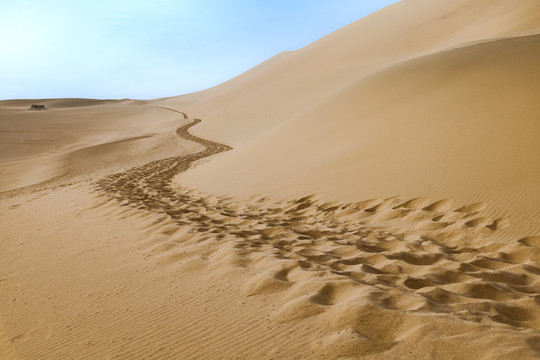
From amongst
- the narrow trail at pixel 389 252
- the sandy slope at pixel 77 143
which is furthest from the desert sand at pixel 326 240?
the sandy slope at pixel 77 143

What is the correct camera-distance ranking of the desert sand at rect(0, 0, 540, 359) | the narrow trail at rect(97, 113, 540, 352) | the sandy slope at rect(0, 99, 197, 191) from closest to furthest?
the desert sand at rect(0, 0, 540, 359), the narrow trail at rect(97, 113, 540, 352), the sandy slope at rect(0, 99, 197, 191)

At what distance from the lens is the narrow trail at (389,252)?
3604mm

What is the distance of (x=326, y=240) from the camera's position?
5594 mm

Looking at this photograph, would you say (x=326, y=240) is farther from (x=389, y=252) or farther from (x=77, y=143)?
(x=77, y=143)

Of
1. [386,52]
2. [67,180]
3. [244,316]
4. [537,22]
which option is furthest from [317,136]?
[386,52]

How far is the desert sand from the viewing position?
130 inches

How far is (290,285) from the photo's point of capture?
13.4 feet

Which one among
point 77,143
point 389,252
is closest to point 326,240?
point 389,252

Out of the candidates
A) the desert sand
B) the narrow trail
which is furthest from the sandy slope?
the narrow trail

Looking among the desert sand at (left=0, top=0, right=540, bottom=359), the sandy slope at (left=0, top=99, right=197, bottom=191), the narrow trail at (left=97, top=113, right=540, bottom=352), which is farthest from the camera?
the sandy slope at (left=0, top=99, right=197, bottom=191)

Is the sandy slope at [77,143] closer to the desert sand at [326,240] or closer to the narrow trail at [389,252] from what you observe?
the desert sand at [326,240]

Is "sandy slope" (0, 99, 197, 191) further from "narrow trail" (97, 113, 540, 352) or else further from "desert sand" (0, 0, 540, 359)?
"narrow trail" (97, 113, 540, 352)

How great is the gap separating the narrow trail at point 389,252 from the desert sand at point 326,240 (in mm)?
25

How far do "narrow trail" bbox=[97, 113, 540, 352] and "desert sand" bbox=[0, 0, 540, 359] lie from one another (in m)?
0.03
